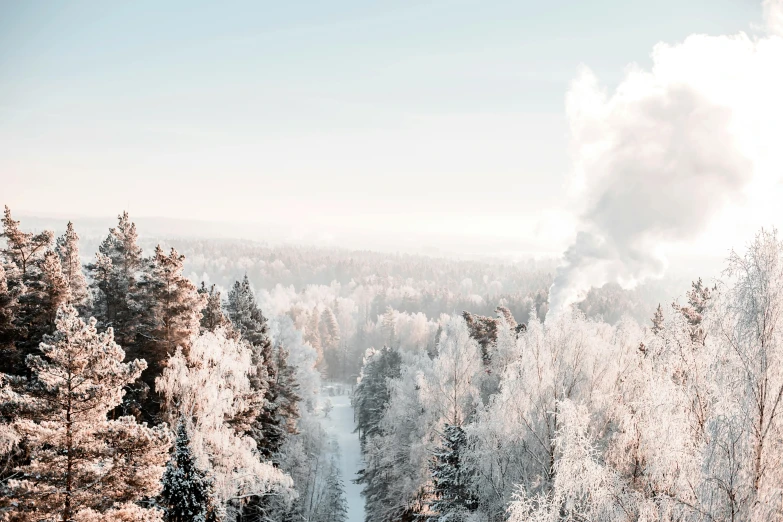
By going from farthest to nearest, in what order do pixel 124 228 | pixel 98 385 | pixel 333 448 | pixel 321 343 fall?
pixel 321 343 → pixel 333 448 → pixel 124 228 → pixel 98 385

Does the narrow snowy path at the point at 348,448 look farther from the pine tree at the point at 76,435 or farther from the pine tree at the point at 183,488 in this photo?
the pine tree at the point at 76,435

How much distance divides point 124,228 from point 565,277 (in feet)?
127

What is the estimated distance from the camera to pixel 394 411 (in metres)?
34.0

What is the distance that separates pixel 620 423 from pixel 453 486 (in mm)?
8628

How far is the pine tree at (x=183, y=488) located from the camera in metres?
14.8

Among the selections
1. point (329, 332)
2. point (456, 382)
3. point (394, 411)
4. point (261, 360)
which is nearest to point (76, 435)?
point (261, 360)

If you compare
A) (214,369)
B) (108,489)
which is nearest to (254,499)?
(214,369)

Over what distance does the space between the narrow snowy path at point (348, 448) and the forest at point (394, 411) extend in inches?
78.9

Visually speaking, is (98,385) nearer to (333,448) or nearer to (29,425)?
(29,425)

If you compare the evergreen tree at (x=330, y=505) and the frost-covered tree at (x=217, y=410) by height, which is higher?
the frost-covered tree at (x=217, y=410)

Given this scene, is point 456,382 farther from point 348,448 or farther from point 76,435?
point 348,448

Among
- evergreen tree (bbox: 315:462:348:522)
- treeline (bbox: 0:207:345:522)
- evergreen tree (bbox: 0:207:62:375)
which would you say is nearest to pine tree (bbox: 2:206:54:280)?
treeline (bbox: 0:207:345:522)

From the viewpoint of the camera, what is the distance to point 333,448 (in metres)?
45.6

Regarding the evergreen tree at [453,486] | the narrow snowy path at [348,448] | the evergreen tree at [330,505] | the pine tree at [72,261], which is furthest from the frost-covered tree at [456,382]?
the pine tree at [72,261]
